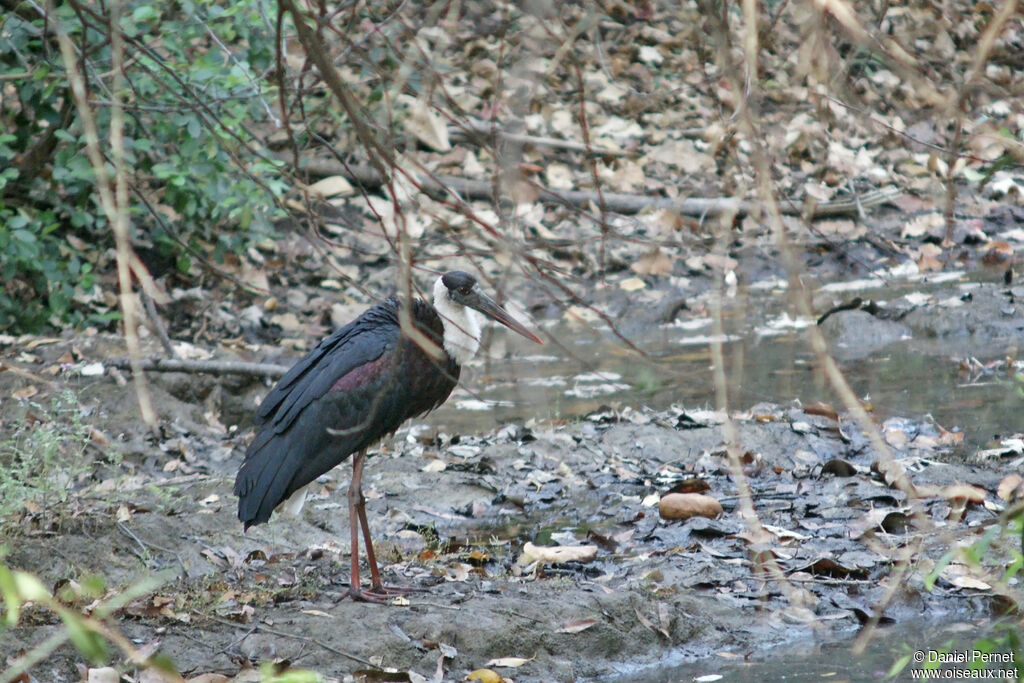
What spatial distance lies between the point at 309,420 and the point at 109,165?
3.81 metres

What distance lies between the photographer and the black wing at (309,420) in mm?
4688

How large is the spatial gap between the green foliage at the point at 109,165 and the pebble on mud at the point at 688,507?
3.03 meters

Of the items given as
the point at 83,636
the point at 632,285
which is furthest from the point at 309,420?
the point at 632,285

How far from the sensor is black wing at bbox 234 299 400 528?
4.69 meters

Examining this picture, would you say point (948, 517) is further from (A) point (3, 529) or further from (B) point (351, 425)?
(A) point (3, 529)

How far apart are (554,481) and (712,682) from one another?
207cm

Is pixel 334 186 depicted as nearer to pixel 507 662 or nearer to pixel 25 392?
pixel 25 392

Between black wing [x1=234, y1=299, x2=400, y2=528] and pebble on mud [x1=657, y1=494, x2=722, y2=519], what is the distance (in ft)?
4.70

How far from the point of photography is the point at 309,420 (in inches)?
192

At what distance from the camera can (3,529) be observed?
174 inches

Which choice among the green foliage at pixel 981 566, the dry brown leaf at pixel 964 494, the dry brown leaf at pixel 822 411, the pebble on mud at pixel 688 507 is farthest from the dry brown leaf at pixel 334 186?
the green foliage at pixel 981 566

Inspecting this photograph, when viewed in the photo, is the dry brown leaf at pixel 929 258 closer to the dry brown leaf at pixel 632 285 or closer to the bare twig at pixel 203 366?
the dry brown leaf at pixel 632 285

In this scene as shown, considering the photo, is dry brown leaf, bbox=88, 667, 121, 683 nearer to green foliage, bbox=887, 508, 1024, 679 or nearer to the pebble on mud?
green foliage, bbox=887, 508, 1024, 679

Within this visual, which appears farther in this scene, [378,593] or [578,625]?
[378,593]
